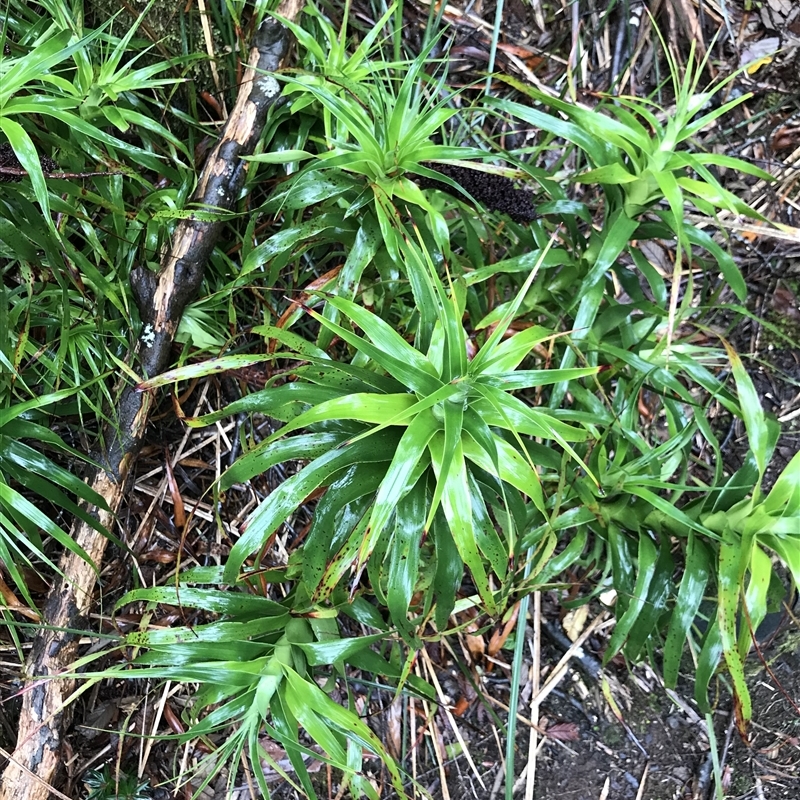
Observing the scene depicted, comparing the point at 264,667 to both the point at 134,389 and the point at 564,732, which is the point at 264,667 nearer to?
the point at 134,389

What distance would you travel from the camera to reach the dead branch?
1.26 meters

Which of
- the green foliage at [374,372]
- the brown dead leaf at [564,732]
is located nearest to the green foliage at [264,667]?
the green foliage at [374,372]

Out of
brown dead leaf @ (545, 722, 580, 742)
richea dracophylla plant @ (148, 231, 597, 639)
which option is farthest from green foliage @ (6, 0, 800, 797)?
brown dead leaf @ (545, 722, 580, 742)

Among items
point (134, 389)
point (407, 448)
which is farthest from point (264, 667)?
point (134, 389)

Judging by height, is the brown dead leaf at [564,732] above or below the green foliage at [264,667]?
below

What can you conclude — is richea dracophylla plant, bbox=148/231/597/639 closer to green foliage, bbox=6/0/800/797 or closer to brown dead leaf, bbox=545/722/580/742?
green foliage, bbox=6/0/800/797

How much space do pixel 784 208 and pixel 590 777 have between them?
1.84 metres

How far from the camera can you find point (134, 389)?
129 cm

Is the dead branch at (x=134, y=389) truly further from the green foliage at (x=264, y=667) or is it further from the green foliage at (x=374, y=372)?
the green foliage at (x=264, y=667)

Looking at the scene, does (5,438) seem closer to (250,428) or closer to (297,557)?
(250,428)

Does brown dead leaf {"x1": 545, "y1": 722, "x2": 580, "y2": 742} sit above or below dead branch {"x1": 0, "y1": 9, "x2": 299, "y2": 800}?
below

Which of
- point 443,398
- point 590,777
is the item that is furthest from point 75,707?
point 590,777

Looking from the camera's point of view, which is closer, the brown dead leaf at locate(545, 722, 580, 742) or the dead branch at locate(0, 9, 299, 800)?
the dead branch at locate(0, 9, 299, 800)

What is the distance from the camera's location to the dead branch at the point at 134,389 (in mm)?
1262
